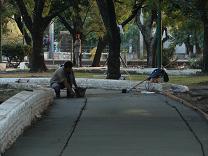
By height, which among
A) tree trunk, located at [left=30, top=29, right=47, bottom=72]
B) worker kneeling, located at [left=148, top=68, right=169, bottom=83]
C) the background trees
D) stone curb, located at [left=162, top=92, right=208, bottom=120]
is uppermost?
the background trees

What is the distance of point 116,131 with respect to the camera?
11.5m

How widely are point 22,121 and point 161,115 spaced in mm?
4235

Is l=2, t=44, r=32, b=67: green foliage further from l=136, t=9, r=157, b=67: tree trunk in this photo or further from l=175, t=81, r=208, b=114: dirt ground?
l=175, t=81, r=208, b=114: dirt ground

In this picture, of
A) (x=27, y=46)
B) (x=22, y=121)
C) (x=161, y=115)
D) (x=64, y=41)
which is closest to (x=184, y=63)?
(x=64, y=41)

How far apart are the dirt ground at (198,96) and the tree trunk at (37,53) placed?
14.2 metres

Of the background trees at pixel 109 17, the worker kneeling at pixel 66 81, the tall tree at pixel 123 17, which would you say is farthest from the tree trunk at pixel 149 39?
the worker kneeling at pixel 66 81

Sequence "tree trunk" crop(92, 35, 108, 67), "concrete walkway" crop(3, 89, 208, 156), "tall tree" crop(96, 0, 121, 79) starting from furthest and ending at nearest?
"tree trunk" crop(92, 35, 108, 67) → "tall tree" crop(96, 0, 121, 79) → "concrete walkway" crop(3, 89, 208, 156)

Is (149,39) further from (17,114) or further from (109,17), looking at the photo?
(17,114)

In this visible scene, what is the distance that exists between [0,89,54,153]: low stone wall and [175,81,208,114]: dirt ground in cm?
408

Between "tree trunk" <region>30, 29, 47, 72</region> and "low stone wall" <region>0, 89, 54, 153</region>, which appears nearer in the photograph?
"low stone wall" <region>0, 89, 54, 153</region>

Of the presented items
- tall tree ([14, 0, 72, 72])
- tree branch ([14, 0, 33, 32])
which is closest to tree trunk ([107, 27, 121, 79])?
tall tree ([14, 0, 72, 72])

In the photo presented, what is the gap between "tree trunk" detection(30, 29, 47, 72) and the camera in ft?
112

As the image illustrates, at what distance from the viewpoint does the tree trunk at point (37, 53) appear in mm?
34031

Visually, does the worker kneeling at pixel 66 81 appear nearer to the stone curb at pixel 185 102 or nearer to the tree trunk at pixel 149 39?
the stone curb at pixel 185 102
